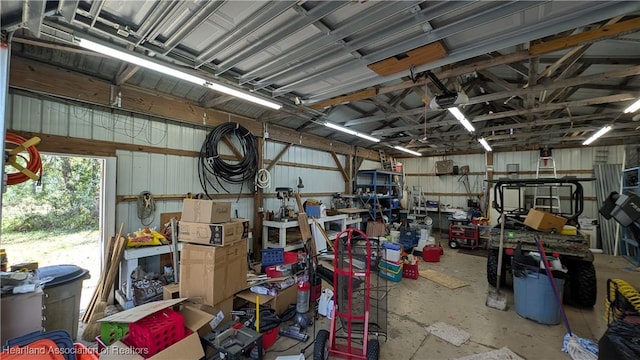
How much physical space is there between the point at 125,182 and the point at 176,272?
1.46 m

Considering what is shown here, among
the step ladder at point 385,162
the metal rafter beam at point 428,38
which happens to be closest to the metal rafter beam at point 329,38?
the metal rafter beam at point 428,38

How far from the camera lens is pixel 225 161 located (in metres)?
Answer: 4.87

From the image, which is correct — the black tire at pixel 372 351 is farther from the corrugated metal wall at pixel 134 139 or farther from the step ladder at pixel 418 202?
the step ladder at pixel 418 202

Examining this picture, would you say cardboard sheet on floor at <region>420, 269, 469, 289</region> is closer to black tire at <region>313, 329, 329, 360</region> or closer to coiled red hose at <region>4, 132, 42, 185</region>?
black tire at <region>313, 329, 329, 360</region>

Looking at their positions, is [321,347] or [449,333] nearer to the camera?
[321,347]

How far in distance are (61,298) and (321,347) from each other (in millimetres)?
2516

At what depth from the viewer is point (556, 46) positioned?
8.20 ft

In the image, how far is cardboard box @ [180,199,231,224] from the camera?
2.98 metres

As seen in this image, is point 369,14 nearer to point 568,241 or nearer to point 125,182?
point 125,182

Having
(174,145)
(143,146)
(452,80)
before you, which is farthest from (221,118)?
(452,80)

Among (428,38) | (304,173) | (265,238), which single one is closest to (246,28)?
(428,38)

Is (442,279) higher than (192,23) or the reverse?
the reverse

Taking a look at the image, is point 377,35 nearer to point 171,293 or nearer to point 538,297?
point 171,293

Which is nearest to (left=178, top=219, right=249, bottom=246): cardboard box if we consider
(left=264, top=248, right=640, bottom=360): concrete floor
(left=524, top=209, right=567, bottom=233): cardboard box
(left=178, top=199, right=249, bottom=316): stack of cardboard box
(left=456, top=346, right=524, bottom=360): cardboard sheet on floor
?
(left=178, top=199, right=249, bottom=316): stack of cardboard box
